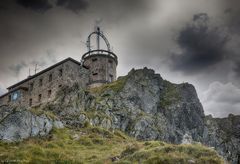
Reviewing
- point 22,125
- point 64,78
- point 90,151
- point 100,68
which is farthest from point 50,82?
point 90,151

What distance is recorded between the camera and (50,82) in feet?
200

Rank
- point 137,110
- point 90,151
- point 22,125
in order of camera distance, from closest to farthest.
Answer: point 90,151 < point 22,125 < point 137,110

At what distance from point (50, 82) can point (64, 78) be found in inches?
138

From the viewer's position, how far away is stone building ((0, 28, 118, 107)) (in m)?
60.1

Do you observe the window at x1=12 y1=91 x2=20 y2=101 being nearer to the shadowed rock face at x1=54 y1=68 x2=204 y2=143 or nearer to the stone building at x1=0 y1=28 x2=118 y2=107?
the stone building at x1=0 y1=28 x2=118 y2=107

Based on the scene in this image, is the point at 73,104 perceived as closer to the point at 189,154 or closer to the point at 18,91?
the point at 18,91

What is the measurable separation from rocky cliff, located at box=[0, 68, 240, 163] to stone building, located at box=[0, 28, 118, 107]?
2.96 m

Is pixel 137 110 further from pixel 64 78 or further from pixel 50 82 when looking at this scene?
pixel 50 82

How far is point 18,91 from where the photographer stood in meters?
65.8

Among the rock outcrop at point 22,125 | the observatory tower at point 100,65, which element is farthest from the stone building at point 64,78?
the rock outcrop at point 22,125

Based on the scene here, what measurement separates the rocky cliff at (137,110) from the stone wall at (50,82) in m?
3.02

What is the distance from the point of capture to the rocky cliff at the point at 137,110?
150 ft

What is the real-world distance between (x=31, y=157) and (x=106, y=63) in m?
40.7

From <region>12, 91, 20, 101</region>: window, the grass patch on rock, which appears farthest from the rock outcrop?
<region>12, 91, 20, 101</region>: window
